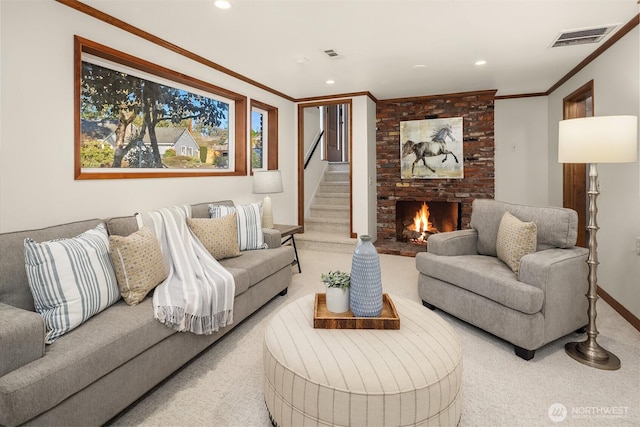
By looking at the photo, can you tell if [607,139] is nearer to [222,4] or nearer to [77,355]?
[222,4]

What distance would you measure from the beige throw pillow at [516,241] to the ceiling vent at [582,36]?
5.78ft

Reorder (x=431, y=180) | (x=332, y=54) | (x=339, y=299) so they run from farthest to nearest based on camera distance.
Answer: (x=431, y=180) → (x=332, y=54) → (x=339, y=299)

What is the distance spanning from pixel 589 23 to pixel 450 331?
284 centimetres

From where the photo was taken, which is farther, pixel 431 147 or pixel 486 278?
pixel 431 147

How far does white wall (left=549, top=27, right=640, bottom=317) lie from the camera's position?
273 cm

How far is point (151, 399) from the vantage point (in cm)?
187

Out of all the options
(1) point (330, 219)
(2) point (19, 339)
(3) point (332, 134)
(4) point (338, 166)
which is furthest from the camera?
(3) point (332, 134)

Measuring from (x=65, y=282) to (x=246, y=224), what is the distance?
1.72 meters

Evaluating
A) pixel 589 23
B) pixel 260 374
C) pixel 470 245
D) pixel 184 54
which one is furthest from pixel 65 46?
pixel 589 23

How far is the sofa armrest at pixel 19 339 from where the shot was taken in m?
1.32

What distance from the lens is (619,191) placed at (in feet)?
9.74

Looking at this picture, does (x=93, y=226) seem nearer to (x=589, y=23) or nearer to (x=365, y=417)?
(x=365, y=417)

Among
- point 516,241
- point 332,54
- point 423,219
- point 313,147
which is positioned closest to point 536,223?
point 516,241

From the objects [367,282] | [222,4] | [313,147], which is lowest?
[367,282]
